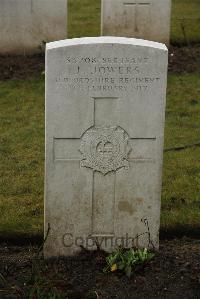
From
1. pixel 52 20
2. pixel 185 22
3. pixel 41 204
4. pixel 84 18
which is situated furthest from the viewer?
pixel 84 18

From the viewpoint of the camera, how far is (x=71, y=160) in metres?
4.89

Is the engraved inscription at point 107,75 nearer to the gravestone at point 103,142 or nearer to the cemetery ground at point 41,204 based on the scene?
the gravestone at point 103,142

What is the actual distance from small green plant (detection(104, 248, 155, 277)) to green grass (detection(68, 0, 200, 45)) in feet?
21.5

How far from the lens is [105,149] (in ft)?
16.2

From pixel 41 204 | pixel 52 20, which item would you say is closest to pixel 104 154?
pixel 41 204

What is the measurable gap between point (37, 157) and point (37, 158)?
0.08 ft

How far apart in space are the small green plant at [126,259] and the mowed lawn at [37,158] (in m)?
0.76

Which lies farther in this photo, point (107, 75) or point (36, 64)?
point (36, 64)

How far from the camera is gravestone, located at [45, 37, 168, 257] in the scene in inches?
186

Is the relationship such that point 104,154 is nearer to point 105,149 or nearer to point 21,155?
point 105,149

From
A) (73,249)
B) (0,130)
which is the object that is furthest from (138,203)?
(0,130)

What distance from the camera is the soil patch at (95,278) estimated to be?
4.64 m

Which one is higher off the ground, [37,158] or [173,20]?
[173,20]

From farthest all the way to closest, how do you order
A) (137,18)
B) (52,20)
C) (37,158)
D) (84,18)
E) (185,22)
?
(84,18) → (185,22) → (137,18) → (52,20) → (37,158)
